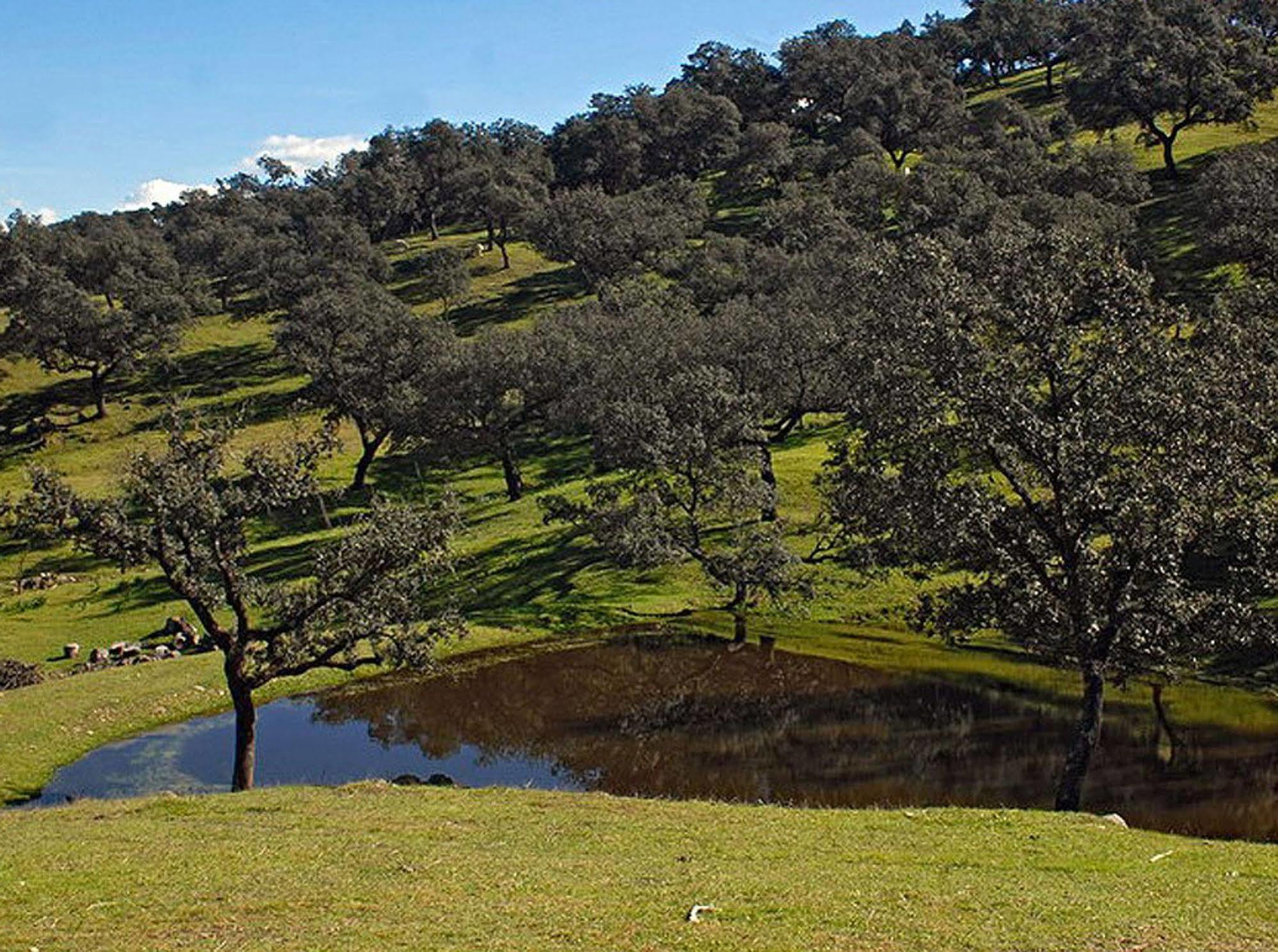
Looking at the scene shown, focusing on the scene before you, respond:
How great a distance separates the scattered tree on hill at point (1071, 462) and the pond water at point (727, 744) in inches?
218

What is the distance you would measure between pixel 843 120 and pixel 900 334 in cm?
16226

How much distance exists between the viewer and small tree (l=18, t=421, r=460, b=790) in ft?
105

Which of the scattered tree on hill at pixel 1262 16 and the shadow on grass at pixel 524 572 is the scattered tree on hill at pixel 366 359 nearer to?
the shadow on grass at pixel 524 572

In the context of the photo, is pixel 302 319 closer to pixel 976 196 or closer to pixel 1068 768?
pixel 976 196

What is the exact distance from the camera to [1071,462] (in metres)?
31.7

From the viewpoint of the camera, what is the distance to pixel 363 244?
160m

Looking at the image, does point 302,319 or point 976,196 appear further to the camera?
point 976,196

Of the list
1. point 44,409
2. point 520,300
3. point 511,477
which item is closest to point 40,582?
point 511,477

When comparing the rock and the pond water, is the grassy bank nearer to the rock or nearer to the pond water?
the pond water

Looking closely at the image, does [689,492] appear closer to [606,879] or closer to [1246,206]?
[606,879]

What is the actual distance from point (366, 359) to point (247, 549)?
6351 cm

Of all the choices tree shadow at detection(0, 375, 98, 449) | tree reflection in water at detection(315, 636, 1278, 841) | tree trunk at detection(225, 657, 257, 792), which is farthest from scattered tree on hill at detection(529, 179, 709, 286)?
tree trunk at detection(225, 657, 257, 792)

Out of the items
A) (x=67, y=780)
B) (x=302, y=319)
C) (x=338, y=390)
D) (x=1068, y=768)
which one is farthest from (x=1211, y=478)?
(x=302, y=319)

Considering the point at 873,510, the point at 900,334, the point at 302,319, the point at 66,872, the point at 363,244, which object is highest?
the point at 363,244
